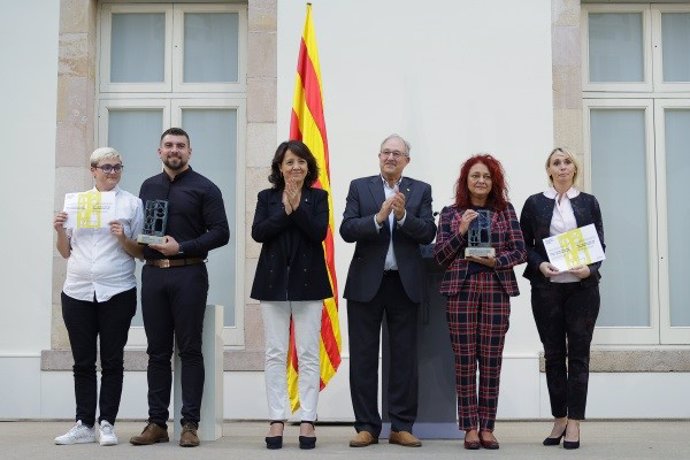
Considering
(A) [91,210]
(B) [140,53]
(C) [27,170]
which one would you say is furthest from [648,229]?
(C) [27,170]

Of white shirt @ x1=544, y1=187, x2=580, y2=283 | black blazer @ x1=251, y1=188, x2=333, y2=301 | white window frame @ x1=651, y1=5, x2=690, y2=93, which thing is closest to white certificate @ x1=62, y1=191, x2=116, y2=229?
black blazer @ x1=251, y1=188, x2=333, y2=301

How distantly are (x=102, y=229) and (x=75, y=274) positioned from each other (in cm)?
29

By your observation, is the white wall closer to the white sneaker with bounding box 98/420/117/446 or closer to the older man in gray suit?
the white sneaker with bounding box 98/420/117/446

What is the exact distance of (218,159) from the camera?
26.3 feet

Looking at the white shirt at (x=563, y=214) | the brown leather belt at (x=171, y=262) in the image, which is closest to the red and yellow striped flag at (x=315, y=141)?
the brown leather belt at (x=171, y=262)

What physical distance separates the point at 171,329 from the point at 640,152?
413 cm

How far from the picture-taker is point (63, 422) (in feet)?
24.4

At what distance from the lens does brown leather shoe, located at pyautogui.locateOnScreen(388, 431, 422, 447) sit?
5.57 metres

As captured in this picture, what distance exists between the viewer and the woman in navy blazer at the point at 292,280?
5.59m

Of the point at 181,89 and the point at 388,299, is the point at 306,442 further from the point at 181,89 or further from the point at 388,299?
the point at 181,89

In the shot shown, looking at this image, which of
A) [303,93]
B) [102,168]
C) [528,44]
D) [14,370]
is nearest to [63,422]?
[14,370]

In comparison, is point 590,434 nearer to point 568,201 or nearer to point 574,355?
point 574,355

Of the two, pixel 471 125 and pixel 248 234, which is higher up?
pixel 471 125

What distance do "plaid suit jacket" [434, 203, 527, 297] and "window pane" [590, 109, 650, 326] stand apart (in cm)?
242
